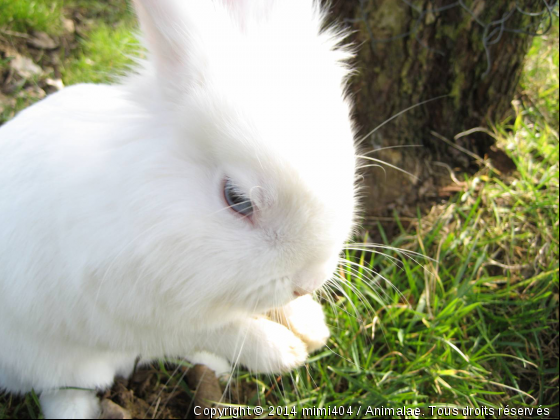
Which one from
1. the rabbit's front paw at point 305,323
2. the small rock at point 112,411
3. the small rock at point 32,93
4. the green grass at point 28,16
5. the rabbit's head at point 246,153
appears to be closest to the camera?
the rabbit's head at point 246,153

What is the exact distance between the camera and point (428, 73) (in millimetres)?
2709

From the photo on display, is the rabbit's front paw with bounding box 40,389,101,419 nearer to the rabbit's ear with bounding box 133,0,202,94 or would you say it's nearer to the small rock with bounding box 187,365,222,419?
the small rock with bounding box 187,365,222,419

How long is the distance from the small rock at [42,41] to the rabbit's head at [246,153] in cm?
288

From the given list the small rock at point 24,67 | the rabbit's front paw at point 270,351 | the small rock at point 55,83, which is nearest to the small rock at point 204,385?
the rabbit's front paw at point 270,351

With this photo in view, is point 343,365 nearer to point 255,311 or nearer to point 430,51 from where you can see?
point 255,311

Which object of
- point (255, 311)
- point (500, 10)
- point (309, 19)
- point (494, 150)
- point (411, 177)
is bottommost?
point (255, 311)

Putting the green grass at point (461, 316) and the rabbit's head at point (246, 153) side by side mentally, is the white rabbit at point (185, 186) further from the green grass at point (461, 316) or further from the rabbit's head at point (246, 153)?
A: the green grass at point (461, 316)

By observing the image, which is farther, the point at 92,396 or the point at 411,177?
the point at 411,177

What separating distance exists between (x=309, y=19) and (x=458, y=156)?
6.05 feet

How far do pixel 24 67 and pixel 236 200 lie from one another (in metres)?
3.09

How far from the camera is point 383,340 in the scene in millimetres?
2408

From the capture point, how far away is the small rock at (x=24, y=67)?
11.5 feet

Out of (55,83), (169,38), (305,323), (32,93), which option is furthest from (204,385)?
(55,83)

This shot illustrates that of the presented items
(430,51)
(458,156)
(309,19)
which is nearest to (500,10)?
(430,51)
